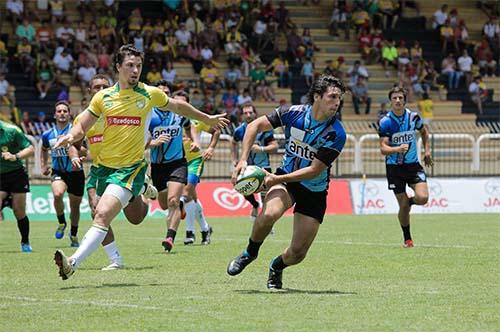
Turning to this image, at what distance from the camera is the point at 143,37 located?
37.9 metres

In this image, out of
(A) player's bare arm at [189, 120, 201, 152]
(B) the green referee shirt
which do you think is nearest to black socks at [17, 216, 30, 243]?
(B) the green referee shirt

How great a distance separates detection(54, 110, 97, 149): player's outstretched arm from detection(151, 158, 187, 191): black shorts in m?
4.82

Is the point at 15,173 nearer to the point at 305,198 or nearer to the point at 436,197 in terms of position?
the point at 305,198

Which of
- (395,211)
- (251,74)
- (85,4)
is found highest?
(85,4)

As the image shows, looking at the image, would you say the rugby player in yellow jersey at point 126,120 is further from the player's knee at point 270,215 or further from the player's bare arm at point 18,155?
the player's bare arm at point 18,155

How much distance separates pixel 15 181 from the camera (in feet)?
56.6

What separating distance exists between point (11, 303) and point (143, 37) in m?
28.0

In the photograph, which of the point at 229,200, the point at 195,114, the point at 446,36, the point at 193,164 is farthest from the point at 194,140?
the point at 446,36

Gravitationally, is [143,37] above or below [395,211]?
above

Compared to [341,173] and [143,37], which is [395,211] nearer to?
[341,173]

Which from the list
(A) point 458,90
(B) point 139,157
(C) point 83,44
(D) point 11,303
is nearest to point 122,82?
(B) point 139,157

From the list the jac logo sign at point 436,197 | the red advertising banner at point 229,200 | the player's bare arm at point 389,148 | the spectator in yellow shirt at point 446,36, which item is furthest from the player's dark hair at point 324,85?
the spectator in yellow shirt at point 446,36

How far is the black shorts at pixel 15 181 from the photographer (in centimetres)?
1723

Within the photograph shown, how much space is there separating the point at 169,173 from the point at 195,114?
15.8 ft
